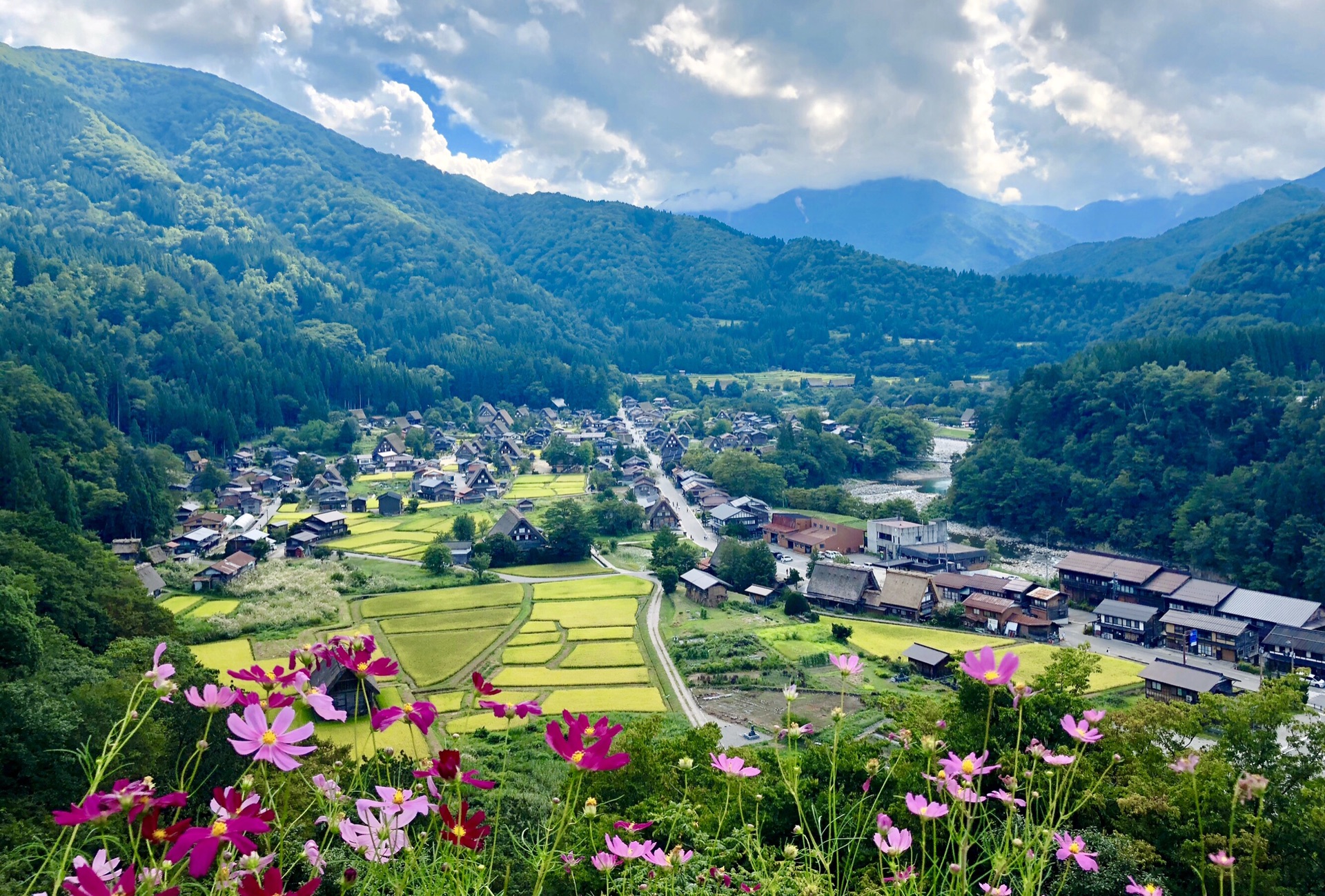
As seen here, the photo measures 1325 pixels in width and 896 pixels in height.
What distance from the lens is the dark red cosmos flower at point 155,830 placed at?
5.93 feet

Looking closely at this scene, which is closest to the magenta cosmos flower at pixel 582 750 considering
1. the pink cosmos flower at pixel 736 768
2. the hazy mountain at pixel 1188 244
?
the pink cosmos flower at pixel 736 768

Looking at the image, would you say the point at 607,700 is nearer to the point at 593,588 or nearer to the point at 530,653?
the point at 530,653

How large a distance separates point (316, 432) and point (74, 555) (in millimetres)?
33732

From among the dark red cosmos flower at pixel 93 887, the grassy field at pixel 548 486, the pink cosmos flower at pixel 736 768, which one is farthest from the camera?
the grassy field at pixel 548 486

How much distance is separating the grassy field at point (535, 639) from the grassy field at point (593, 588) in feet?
11.6

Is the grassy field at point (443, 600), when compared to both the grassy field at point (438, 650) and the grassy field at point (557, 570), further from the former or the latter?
the grassy field at point (438, 650)

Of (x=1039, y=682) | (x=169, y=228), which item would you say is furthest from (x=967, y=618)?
(x=169, y=228)

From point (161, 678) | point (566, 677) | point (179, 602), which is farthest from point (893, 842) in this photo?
point (179, 602)

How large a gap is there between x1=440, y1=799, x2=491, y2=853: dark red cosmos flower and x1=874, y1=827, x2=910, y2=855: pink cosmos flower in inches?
43.3

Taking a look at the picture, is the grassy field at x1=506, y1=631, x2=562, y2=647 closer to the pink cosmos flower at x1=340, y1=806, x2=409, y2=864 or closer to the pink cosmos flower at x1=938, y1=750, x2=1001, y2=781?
the pink cosmos flower at x1=340, y1=806, x2=409, y2=864

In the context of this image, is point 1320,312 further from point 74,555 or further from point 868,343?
point 74,555

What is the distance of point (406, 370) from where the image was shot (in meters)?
73.6

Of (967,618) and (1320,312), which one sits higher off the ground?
(1320,312)

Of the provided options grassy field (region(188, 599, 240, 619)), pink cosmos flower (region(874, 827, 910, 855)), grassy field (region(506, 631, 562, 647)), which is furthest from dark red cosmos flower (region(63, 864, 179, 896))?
grassy field (region(188, 599, 240, 619))
